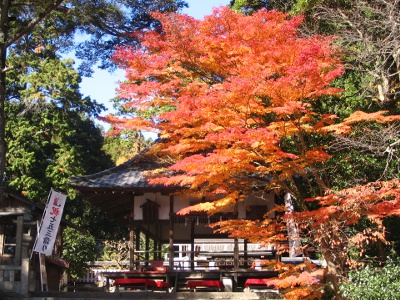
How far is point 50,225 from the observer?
1503 cm

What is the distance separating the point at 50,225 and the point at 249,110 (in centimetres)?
684

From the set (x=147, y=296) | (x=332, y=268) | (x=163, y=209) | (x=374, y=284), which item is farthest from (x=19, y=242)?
(x=374, y=284)

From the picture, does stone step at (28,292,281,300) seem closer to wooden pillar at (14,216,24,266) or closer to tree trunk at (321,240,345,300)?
wooden pillar at (14,216,24,266)

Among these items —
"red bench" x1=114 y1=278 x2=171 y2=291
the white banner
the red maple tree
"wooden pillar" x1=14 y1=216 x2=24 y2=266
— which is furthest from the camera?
the white banner

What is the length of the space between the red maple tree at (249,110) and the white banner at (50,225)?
305 centimetres

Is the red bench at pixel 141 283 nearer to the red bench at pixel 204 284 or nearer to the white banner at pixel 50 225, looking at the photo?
the red bench at pixel 204 284

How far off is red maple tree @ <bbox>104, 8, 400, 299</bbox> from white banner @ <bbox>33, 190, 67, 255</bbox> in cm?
305

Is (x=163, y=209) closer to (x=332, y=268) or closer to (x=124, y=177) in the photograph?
(x=124, y=177)

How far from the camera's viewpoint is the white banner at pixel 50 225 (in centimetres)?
1480

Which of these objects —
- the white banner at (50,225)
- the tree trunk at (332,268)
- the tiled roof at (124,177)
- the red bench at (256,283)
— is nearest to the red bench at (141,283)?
the white banner at (50,225)

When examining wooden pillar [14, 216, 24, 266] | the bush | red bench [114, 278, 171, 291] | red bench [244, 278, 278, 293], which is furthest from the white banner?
the bush

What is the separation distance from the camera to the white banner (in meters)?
14.8

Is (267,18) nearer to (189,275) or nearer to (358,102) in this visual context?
(358,102)

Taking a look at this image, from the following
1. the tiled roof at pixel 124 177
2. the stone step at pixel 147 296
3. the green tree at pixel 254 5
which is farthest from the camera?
the green tree at pixel 254 5
